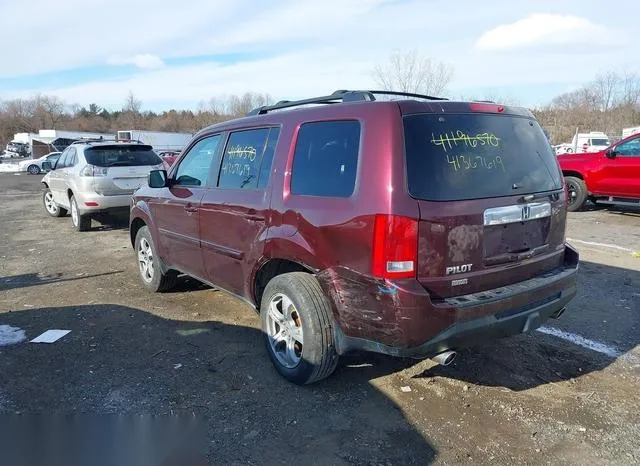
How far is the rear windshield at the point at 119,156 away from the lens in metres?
9.77

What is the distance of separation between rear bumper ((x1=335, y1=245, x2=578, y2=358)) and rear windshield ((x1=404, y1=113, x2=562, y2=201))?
62 cm

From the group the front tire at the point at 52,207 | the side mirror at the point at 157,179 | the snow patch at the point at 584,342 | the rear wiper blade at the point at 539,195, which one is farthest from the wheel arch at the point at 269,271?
the front tire at the point at 52,207

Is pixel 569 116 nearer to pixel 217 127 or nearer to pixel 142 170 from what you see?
pixel 142 170

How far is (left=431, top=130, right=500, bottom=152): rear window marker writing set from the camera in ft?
10.1

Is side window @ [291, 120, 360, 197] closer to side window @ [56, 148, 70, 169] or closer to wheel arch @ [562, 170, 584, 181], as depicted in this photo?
side window @ [56, 148, 70, 169]

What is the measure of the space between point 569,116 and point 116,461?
5428 centimetres

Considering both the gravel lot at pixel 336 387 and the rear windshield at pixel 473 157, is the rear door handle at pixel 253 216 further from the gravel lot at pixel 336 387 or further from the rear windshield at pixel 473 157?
the rear windshield at pixel 473 157

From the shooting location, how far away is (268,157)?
391 centimetres

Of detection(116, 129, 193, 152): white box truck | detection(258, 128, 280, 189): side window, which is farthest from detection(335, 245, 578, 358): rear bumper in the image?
detection(116, 129, 193, 152): white box truck

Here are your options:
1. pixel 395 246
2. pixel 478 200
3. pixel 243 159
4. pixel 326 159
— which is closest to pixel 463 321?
A: pixel 395 246

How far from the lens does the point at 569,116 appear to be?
162ft

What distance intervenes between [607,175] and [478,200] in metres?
9.49

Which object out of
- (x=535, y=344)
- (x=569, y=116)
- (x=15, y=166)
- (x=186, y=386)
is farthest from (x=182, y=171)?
(x=569, y=116)

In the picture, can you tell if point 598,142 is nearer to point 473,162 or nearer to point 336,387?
point 473,162
